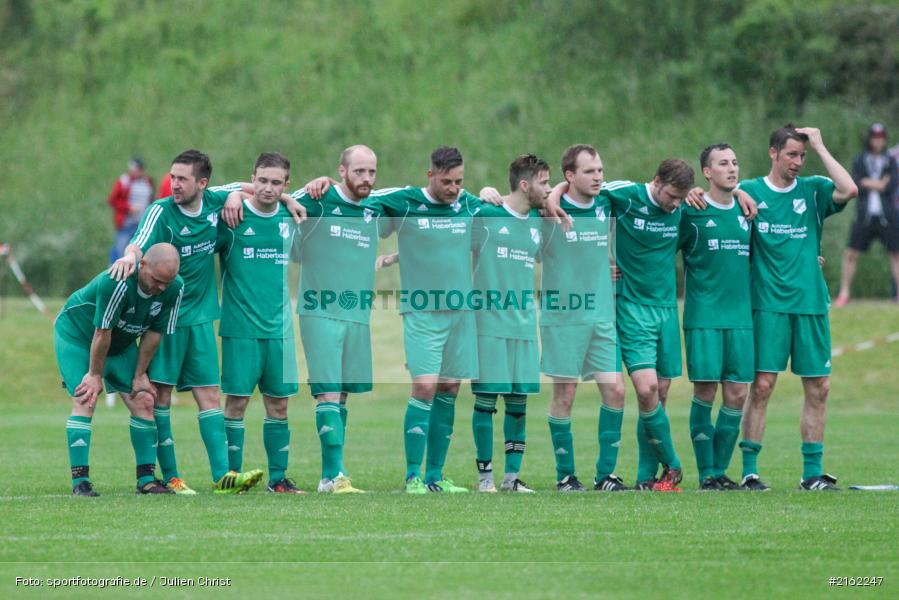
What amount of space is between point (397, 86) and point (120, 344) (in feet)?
94.5

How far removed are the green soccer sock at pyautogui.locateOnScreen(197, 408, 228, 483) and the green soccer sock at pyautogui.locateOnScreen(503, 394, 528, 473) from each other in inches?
86.5

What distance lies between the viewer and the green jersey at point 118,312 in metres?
10.7

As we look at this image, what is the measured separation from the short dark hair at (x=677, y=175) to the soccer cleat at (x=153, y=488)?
4.52 meters

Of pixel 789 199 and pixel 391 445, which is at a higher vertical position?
pixel 789 199

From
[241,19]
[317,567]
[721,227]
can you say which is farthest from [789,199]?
[241,19]

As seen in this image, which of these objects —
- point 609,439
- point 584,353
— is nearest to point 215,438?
point 584,353

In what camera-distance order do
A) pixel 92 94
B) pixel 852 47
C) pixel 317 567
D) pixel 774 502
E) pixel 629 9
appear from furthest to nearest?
pixel 92 94 → pixel 629 9 → pixel 852 47 → pixel 774 502 → pixel 317 567

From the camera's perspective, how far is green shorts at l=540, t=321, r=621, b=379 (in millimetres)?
11914

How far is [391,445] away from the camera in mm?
16453

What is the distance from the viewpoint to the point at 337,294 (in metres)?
11.6

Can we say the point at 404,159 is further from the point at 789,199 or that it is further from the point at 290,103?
the point at 789,199

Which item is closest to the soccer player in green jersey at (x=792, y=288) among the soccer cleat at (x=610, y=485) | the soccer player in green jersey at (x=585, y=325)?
the soccer cleat at (x=610, y=485)

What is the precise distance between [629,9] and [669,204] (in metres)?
26.5

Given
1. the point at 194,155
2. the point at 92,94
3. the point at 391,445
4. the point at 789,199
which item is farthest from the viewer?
the point at 92,94
